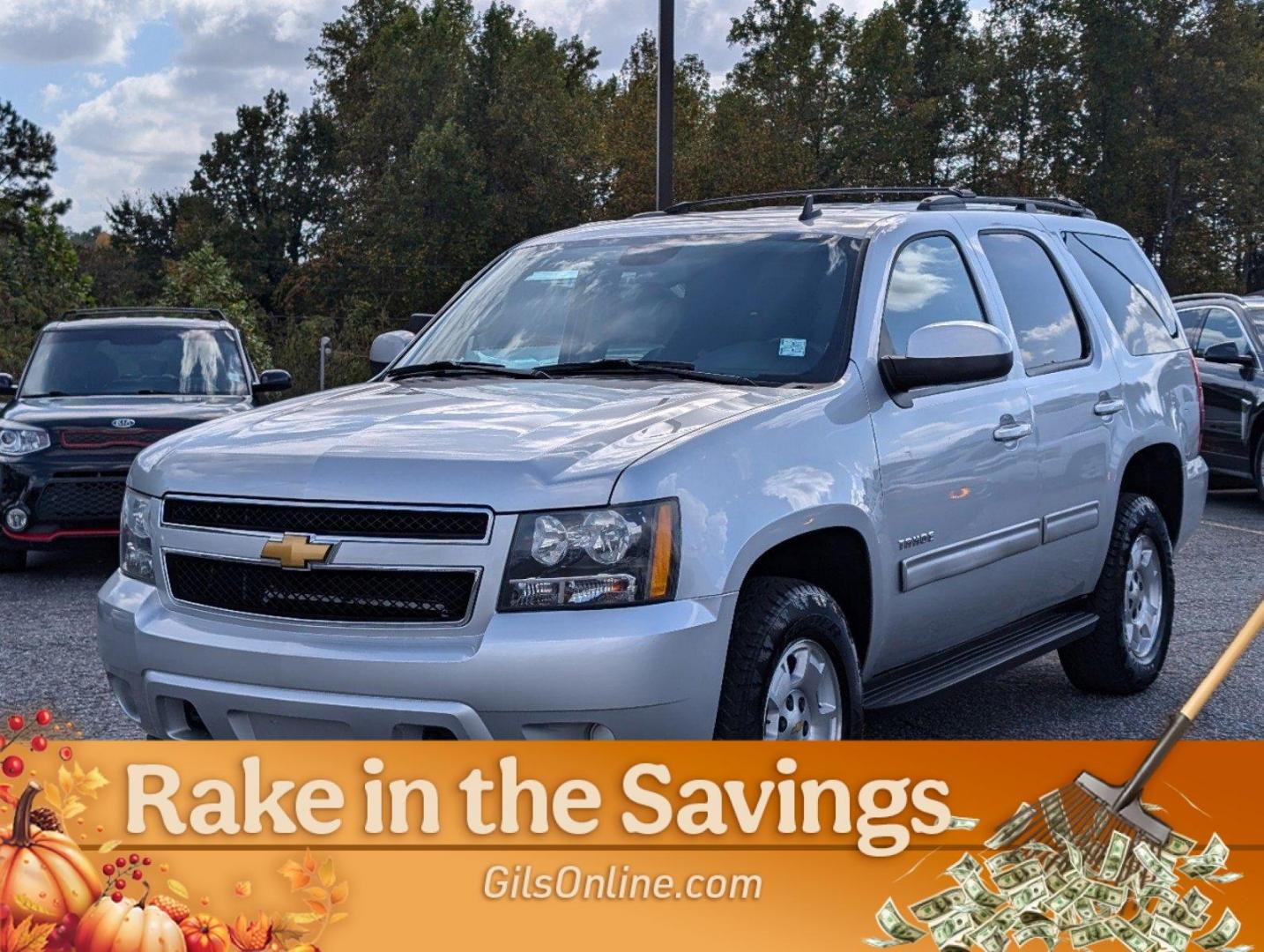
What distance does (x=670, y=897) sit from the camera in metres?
3.13

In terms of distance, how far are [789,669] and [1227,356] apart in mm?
10797

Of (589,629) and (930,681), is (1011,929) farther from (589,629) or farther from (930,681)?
(930,681)

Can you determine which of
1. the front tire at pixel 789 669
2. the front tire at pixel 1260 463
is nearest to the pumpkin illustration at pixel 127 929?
the front tire at pixel 789 669

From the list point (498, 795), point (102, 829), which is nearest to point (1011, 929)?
point (498, 795)

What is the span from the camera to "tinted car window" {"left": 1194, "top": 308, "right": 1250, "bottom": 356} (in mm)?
13961

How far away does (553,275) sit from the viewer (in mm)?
5637

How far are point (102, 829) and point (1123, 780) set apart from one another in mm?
2060

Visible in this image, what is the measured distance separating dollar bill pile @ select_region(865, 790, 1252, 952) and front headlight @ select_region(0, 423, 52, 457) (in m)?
7.72


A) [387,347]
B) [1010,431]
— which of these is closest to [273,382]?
[387,347]

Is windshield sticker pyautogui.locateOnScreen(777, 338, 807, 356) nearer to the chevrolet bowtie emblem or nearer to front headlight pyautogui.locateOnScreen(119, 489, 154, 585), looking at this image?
the chevrolet bowtie emblem

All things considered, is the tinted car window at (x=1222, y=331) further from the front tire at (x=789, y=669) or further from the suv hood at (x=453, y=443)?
the front tire at (x=789, y=669)

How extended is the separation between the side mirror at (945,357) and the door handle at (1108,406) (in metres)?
1.35

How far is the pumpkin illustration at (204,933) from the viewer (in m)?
3.12

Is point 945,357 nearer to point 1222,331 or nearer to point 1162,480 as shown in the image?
point 1162,480
